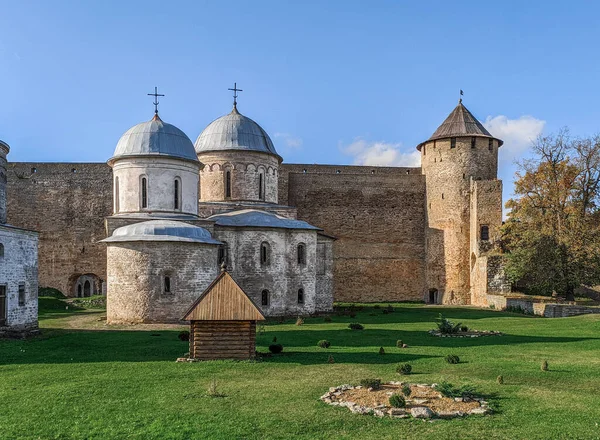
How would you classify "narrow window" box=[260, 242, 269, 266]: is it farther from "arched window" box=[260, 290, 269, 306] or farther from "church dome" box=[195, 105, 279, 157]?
"church dome" box=[195, 105, 279, 157]

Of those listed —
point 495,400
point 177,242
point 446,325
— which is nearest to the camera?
point 495,400

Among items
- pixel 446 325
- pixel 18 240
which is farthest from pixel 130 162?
pixel 446 325

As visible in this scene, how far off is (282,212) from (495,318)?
12.0 meters

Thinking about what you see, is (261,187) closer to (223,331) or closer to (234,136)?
(234,136)

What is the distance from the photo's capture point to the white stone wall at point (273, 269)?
2538 cm

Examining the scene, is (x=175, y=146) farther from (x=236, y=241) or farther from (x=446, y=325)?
(x=446, y=325)

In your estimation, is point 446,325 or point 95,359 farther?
point 446,325

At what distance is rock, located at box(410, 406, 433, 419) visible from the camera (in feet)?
28.2

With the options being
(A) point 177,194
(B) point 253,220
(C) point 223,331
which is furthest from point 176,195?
(C) point 223,331

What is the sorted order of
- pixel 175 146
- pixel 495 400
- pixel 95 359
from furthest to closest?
pixel 175 146 < pixel 95 359 < pixel 495 400

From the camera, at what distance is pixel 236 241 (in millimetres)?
25500

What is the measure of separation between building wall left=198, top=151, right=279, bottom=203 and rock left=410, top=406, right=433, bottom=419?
73.7ft

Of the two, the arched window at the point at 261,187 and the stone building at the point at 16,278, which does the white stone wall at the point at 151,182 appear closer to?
the arched window at the point at 261,187

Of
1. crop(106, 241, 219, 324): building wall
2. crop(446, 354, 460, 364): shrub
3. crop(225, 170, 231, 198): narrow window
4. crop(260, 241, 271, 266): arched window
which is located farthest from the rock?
crop(225, 170, 231, 198): narrow window
